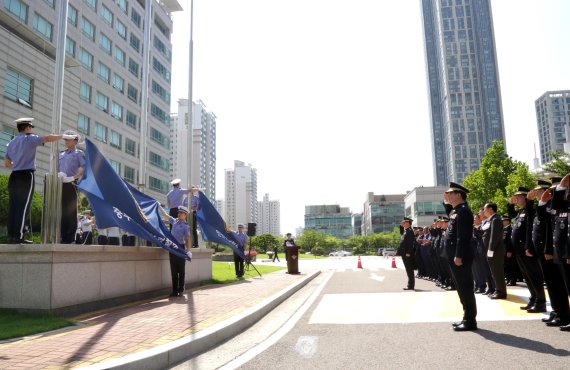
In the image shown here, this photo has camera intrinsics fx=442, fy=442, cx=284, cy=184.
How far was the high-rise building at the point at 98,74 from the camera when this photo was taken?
30281 mm

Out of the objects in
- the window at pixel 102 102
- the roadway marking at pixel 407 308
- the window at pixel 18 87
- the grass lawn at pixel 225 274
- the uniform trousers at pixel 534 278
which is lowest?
the roadway marking at pixel 407 308

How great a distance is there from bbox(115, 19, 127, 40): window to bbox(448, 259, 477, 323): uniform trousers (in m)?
51.4

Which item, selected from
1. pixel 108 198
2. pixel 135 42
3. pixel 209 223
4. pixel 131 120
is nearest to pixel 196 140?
pixel 209 223

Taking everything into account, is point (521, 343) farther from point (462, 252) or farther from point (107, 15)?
point (107, 15)

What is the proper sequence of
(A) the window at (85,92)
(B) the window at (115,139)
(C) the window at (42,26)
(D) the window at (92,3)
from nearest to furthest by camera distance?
(C) the window at (42,26) < (A) the window at (85,92) < (D) the window at (92,3) < (B) the window at (115,139)

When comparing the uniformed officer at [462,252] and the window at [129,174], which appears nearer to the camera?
the uniformed officer at [462,252]

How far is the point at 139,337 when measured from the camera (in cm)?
519

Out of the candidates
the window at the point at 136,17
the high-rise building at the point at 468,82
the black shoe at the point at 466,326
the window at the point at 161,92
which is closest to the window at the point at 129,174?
the window at the point at 161,92

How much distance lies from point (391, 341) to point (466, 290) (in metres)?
1.51

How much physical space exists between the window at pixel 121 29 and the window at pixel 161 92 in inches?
346

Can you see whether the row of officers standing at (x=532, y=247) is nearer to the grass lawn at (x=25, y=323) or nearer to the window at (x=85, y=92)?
the grass lawn at (x=25, y=323)

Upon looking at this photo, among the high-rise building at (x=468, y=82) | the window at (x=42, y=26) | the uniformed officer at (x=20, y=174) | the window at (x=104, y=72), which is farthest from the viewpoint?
the high-rise building at (x=468, y=82)

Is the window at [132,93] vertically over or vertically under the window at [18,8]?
over

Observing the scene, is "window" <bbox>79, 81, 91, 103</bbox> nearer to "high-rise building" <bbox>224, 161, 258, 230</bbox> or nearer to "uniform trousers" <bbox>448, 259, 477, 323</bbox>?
"uniform trousers" <bbox>448, 259, 477, 323</bbox>
